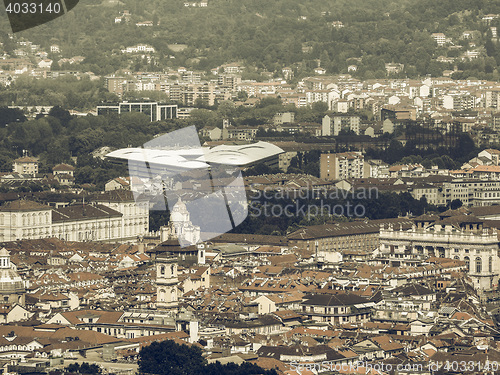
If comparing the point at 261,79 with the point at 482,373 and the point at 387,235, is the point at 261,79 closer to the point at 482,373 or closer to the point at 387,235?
the point at 387,235

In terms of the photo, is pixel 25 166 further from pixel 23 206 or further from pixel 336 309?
pixel 336 309

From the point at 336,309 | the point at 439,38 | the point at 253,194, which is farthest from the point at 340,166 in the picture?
the point at 439,38

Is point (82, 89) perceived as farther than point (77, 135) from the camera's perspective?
Yes

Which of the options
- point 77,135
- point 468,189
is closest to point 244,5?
point 77,135

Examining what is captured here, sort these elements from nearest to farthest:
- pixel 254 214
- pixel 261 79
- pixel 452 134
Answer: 1. pixel 254 214
2. pixel 452 134
3. pixel 261 79

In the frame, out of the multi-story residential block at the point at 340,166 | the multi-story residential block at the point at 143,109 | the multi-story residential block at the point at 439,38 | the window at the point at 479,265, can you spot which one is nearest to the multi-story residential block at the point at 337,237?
the window at the point at 479,265

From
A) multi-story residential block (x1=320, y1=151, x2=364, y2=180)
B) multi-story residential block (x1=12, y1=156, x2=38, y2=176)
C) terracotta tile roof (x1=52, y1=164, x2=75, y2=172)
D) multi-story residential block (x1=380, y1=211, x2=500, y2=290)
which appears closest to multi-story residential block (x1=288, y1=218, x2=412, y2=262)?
multi-story residential block (x1=380, y1=211, x2=500, y2=290)

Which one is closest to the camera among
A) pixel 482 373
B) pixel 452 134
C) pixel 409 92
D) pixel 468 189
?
pixel 482 373
